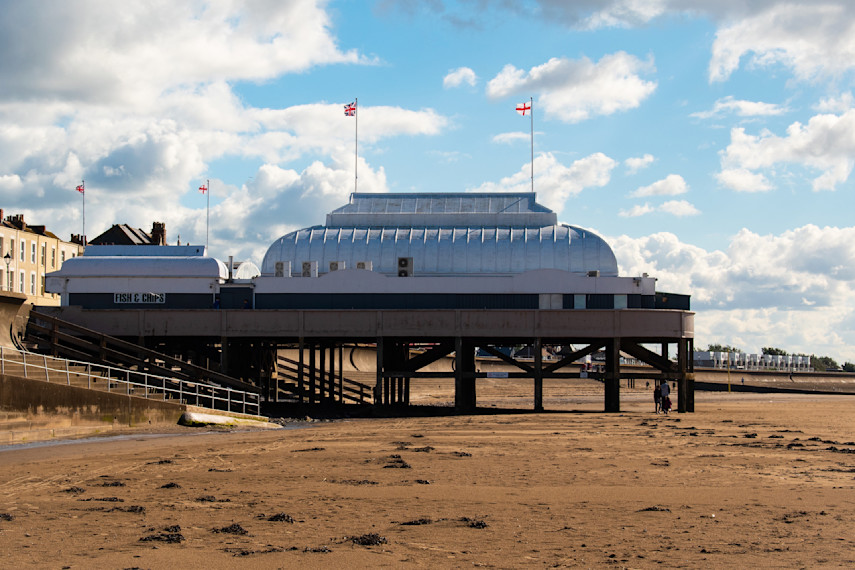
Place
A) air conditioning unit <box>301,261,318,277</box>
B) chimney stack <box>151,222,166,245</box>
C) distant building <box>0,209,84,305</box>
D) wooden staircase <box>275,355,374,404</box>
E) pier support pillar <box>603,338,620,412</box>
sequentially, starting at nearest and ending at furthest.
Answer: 1. pier support pillar <box>603,338,620,412</box>
2. wooden staircase <box>275,355,374,404</box>
3. air conditioning unit <box>301,261,318,277</box>
4. distant building <box>0,209,84,305</box>
5. chimney stack <box>151,222,166,245</box>

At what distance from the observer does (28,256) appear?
280 feet

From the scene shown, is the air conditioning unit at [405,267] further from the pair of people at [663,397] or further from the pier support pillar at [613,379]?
the pair of people at [663,397]

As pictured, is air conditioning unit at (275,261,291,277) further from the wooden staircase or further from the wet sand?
the wet sand

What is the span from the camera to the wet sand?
11.6 m

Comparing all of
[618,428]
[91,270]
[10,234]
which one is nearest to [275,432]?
[618,428]

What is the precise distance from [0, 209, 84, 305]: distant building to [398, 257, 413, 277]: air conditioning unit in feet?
135

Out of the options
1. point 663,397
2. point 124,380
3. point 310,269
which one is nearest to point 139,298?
point 310,269

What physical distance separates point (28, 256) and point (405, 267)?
49347 mm

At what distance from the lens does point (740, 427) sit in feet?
109

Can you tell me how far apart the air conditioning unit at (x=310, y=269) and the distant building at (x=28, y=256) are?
121 feet

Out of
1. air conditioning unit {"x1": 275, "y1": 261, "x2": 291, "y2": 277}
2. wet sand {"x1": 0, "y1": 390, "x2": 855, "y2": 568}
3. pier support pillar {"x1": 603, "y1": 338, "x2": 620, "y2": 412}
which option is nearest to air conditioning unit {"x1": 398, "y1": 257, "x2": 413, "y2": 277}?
air conditioning unit {"x1": 275, "y1": 261, "x2": 291, "y2": 277}

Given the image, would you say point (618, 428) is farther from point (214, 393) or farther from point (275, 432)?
point (214, 393)

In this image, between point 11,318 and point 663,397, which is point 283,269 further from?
point 663,397

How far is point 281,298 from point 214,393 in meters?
12.0
